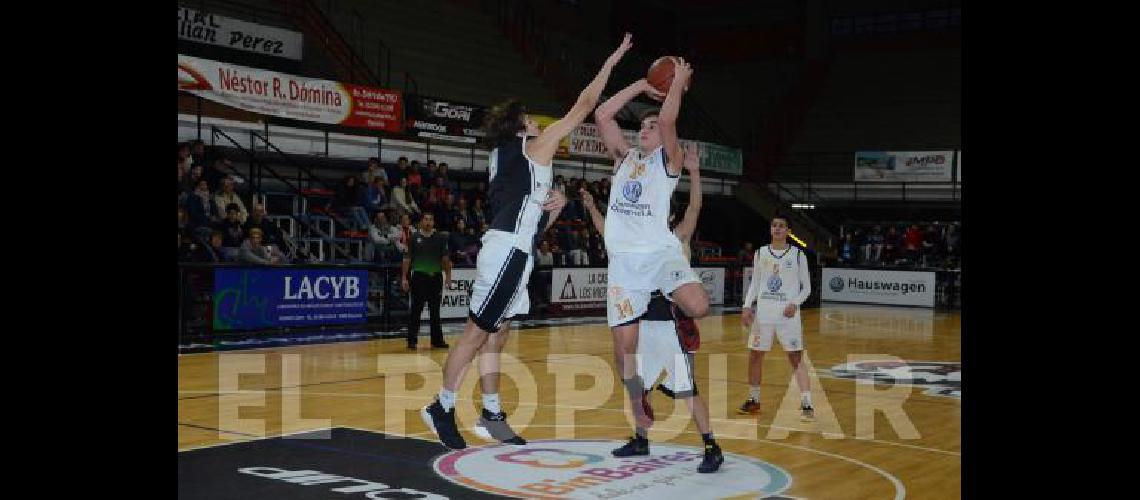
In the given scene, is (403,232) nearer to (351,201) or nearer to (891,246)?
(351,201)

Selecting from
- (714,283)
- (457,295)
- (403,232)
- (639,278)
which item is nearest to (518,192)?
(639,278)

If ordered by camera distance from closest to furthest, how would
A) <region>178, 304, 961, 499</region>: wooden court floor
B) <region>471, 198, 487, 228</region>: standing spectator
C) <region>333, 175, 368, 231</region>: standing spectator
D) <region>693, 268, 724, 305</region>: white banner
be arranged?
<region>178, 304, 961, 499</region>: wooden court floor < <region>333, 175, 368, 231</region>: standing spectator < <region>471, 198, 487, 228</region>: standing spectator < <region>693, 268, 724, 305</region>: white banner

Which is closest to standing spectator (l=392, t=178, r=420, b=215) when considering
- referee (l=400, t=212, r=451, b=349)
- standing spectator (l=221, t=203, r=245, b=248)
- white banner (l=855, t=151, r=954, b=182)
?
standing spectator (l=221, t=203, r=245, b=248)

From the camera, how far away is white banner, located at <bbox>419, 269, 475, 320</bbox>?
18922mm

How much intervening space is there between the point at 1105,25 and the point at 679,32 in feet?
126

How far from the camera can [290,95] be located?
19.9m

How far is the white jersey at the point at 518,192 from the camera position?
687cm

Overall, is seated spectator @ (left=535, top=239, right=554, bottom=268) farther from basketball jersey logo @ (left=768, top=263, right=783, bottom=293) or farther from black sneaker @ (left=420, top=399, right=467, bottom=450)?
black sneaker @ (left=420, top=399, right=467, bottom=450)

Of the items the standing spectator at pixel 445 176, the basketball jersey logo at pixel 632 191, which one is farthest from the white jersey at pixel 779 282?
the standing spectator at pixel 445 176

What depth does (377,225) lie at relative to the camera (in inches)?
768

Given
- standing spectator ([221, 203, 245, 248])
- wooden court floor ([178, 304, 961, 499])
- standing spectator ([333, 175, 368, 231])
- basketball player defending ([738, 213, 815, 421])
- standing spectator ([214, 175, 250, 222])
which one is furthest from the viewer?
standing spectator ([333, 175, 368, 231])

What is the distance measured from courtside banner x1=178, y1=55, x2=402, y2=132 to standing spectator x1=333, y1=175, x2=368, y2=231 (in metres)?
1.15
